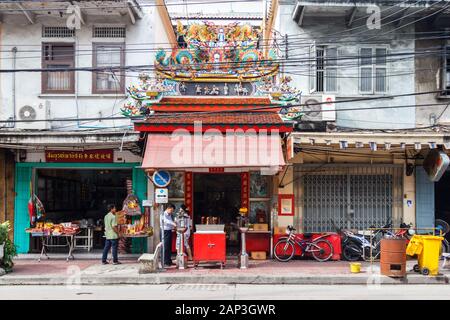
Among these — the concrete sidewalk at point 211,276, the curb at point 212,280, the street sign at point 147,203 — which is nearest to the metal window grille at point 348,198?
the concrete sidewalk at point 211,276

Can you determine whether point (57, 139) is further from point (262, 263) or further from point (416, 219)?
point (416, 219)

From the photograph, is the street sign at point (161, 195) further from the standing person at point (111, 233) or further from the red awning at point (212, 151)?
the standing person at point (111, 233)

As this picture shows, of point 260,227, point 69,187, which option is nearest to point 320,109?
point 260,227

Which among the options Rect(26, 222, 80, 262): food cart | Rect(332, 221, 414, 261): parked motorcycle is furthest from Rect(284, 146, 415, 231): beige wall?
Rect(26, 222, 80, 262): food cart

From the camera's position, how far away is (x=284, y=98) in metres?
17.4

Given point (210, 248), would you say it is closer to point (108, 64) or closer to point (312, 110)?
point (312, 110)

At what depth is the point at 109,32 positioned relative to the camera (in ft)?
61.5

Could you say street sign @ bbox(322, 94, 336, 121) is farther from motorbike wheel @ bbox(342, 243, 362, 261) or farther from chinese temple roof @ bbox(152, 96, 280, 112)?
motorbike wheel @ bbox(342, 243, 362, 261)

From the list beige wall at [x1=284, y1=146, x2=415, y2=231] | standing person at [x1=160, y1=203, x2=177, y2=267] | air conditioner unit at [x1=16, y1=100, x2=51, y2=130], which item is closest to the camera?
standing person at [x1=160, y1=203, x2=177, y2=267]

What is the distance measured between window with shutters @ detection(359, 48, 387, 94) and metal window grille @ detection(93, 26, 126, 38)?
8.28m

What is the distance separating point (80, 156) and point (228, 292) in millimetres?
8525

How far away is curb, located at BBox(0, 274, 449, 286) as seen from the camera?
46.5 feet

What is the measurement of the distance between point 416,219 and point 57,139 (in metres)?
12.2

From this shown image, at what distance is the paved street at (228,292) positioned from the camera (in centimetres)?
1163
